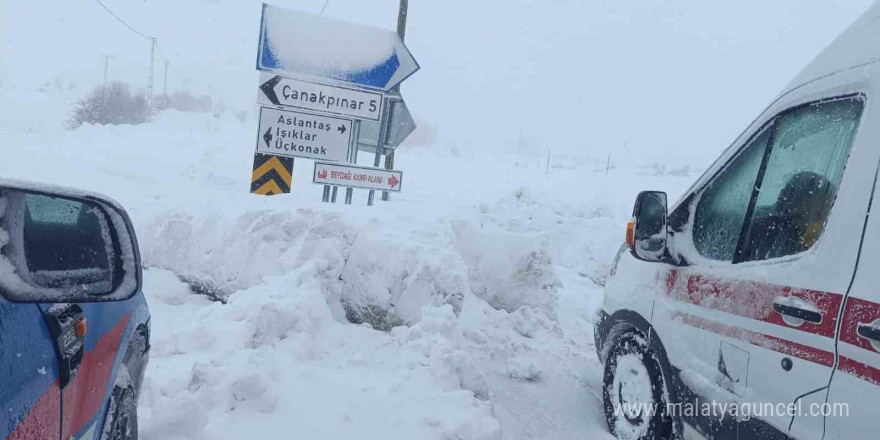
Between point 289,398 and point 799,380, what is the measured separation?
2.66 meters

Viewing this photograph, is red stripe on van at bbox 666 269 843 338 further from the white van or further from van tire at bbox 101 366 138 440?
van tire at bbox 101 366 138 440

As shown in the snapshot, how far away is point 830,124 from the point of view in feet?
7.47

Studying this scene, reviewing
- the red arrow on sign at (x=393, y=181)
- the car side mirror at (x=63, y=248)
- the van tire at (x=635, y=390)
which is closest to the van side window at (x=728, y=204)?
the van tire at (x=635, y=390)

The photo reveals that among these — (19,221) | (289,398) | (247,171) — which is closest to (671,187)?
(247,171)

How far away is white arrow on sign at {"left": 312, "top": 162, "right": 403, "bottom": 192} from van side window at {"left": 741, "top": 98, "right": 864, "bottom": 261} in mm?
5951

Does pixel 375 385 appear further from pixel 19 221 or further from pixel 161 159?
pixel 161 159

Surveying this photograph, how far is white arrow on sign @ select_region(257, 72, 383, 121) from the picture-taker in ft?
23.9

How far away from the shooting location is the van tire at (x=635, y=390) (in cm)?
308

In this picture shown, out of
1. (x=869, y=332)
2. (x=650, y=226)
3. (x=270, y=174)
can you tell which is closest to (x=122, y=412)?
(x=650, y=226)

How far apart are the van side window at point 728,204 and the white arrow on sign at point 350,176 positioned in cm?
553

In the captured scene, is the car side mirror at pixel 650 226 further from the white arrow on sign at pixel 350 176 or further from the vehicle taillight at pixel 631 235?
the white arrow on sign at pixel 350 176

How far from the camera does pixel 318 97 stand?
24.6ft

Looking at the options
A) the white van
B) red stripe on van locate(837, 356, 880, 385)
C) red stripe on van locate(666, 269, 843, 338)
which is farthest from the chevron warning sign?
red stripe on van locate(837, 356, 880, 385)

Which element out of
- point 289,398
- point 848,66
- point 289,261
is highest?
point 848,66
